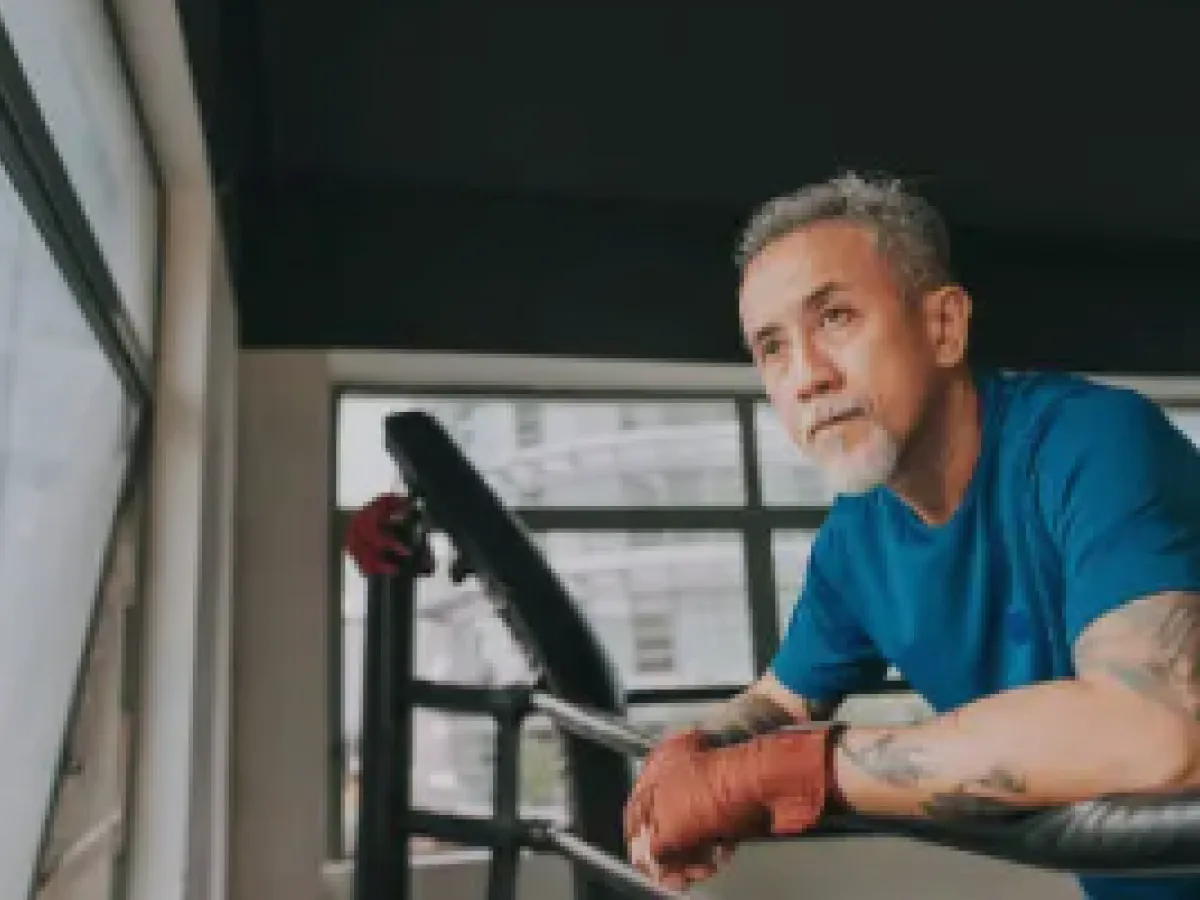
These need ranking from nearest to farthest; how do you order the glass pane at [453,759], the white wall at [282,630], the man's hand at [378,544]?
1. the man's hand at [378,544]
2. the white wall at [282,630]
3. the glass pane at [453,759]

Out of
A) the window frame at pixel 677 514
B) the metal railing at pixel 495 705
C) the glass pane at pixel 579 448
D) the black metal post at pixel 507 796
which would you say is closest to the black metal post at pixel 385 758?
the metal railing at pixel 495 705

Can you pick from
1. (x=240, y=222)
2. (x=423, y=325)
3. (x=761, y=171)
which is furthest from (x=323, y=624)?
(x=761, y=171)

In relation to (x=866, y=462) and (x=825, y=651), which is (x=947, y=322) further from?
(x=825, y=651)

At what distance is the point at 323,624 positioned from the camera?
3.37 metres

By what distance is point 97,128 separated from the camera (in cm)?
185

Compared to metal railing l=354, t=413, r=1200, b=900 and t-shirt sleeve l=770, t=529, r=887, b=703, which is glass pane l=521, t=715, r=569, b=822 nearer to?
metal railing l=354, t=413, r=1200, b=900

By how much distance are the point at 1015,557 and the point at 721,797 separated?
1.66 ft

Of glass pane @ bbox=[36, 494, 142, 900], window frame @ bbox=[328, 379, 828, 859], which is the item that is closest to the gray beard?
glass pane @ bbox=[36, 494, 142, 900]

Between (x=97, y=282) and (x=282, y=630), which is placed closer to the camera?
(x=97, y=282)

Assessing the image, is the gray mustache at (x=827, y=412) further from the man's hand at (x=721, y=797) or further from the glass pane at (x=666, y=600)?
the glass pane at (x=666, y=600)

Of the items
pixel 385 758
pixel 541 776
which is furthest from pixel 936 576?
pixel 541 776

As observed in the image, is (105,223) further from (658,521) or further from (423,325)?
(658,521)

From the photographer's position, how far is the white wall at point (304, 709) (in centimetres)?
320

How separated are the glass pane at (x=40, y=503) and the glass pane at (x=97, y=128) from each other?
19 centimetres
